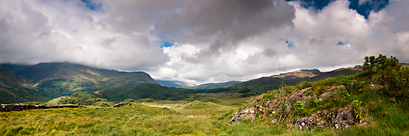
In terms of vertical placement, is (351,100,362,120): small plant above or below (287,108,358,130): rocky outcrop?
above

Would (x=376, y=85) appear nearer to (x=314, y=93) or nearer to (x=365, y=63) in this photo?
(x=365, y=63)

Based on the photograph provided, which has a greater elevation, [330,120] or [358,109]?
[358,109]

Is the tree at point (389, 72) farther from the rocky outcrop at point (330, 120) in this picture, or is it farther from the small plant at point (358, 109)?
the rocky outcrop at point (330, 120)

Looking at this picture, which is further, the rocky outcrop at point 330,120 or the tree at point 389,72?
the rocky outcrop at point 330,120

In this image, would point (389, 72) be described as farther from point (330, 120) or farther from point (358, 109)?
point (330, 120)

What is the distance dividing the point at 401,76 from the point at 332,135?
560 centimetres

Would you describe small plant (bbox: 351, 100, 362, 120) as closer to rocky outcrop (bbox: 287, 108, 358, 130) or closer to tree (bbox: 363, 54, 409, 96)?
rocky outcrop (bbox: 287, 108, 358, 130)

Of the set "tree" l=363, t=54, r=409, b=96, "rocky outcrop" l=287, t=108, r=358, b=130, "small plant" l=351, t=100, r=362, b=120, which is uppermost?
"tree" l=363, t=54, r=409, b=96

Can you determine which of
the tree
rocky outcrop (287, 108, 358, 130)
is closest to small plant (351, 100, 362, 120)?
rocky outcrop (287, 108, 358, 130)

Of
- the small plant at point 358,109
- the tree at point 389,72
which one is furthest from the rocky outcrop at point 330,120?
the tree at point 389,72

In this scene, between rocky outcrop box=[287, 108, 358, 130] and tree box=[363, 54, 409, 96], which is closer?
tree box=[363, 54, 409, 96]

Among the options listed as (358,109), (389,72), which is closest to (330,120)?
(358,109)

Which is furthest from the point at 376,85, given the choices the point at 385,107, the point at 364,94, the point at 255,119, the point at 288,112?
the point at 255,119

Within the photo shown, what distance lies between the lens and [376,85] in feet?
29.4
